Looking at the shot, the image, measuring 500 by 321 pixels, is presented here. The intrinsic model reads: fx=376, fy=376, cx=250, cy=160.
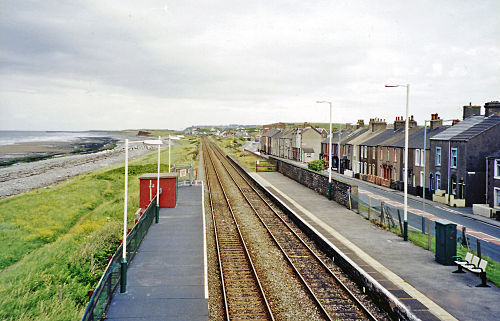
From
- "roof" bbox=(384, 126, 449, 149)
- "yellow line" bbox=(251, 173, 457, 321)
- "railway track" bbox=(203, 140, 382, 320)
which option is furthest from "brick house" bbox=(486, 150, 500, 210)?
"railway track" bbox=(203, 140, 382, 320)

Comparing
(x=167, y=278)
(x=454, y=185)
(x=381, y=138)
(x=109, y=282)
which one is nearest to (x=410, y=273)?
(x=167, y=278)

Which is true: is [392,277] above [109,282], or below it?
below

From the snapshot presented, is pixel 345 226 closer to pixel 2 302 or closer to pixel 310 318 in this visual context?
pixel 310 318

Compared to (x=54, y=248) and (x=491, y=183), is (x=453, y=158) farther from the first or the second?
(x=54, y=248)

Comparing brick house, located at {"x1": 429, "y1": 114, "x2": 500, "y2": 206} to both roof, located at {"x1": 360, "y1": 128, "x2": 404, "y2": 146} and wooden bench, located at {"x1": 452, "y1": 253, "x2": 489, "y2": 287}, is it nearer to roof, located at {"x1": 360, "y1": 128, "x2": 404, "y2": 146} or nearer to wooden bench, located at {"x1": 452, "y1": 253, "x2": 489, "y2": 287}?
roof, located at {"x1": 360, "y1": 128, "x2": 404, "y2": 146}

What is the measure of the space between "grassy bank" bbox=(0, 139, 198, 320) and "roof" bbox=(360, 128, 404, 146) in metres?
33.1

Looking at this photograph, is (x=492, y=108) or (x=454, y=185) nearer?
(x=454, y=185)

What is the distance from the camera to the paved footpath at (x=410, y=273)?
1055cm

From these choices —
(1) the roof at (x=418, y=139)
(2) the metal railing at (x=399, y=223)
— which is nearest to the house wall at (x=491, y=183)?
(2) the metal railing at (x=399, y=223)

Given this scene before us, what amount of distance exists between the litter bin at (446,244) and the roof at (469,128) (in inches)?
928

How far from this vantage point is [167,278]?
39.6 ft

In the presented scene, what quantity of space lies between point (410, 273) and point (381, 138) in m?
42.5

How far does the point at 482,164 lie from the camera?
3478 cm

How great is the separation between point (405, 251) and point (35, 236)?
2218 centimetres
